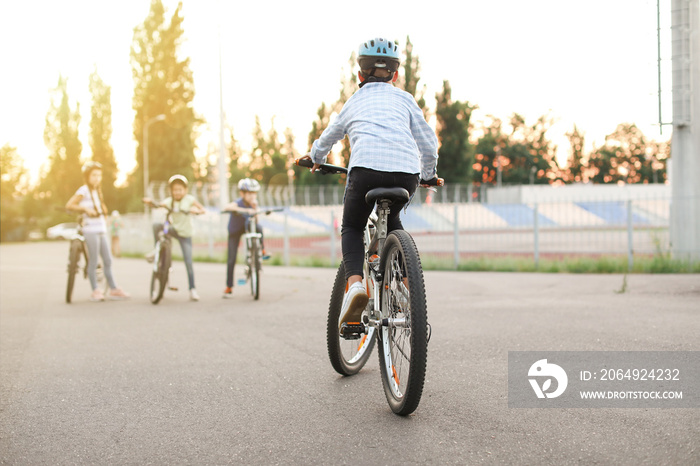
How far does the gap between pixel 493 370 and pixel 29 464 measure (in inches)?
114

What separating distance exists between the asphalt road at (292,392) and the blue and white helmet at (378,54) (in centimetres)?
192

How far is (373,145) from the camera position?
152 inches

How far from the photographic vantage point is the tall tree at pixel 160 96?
52594 mm

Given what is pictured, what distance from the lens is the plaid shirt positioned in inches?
152

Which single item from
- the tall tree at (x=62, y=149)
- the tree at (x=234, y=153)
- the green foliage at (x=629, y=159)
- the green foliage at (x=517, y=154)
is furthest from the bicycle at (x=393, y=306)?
the green foliage at (x=629, y=159)

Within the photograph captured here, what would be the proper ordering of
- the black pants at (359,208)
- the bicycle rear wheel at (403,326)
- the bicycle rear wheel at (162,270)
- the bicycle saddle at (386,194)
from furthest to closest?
the bicycle rear wheel at (162,270)
the black pants at (359,208)
the bicycle saddle at (386,194)
the bicycle rear wheel at (403,326)

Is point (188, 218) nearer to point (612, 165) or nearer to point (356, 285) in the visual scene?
point (356, 285)

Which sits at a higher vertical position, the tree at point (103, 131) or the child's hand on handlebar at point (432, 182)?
the tree at point (103, 131)

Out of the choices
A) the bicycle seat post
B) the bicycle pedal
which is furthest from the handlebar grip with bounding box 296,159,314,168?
the bicycle pedal

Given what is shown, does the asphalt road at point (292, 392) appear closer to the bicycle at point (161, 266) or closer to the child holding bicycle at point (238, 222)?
the bicycle at point (161, 266)

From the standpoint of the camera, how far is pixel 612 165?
9688 cm

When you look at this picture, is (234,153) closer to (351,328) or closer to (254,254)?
(254,254)

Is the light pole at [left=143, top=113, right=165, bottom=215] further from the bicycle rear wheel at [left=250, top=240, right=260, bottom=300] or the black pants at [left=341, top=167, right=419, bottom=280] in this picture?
the black pants at [left=341, top=167, right=419, bottom=280]

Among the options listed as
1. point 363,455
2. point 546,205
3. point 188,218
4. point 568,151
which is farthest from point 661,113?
point 568,151
